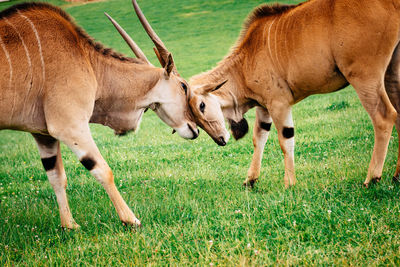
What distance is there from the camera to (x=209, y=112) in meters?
5.59

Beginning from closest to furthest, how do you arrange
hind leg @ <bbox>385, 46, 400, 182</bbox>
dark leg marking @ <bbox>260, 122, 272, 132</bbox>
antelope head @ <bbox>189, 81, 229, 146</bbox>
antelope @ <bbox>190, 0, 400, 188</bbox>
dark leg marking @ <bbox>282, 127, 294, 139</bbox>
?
antelope @ <bbox>190, 0, 400, 188</bbox> < hind leg @ <bbox>385, 46, 400, 182</bbox> < antelope head @ <bbox>189, 81, 229, 146</bbox> < dark leg marking @ <bbox>282, 127, 294, 139</bbox> < dark leg marking @ <bbox>260, 122, 272, 132</bbox>

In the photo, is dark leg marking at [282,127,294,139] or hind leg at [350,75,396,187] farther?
dark leg marking at [282,127,294,139]

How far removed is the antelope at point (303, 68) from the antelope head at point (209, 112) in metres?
0.01

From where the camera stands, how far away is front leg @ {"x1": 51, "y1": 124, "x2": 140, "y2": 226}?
397 centimetres

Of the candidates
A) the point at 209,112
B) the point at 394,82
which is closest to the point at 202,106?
the point at 209,112

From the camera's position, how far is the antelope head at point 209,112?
5.38 meters

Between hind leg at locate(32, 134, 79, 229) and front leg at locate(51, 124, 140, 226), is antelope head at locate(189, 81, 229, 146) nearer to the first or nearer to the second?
front leg at locate(51, 124, 140, 226)

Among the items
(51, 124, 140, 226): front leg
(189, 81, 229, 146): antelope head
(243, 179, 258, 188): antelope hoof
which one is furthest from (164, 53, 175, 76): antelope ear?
(243, 179, 258, 188): antelope hoof

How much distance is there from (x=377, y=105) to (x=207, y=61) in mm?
20449

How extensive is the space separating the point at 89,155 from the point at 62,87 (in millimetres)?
706

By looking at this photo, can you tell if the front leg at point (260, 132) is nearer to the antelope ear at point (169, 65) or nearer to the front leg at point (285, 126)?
the front leg at point (285, 126)

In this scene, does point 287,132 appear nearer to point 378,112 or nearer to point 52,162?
point 378,112

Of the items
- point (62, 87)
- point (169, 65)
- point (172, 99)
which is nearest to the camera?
point (62, 87)

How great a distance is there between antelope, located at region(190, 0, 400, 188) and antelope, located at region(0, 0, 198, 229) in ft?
3.44
